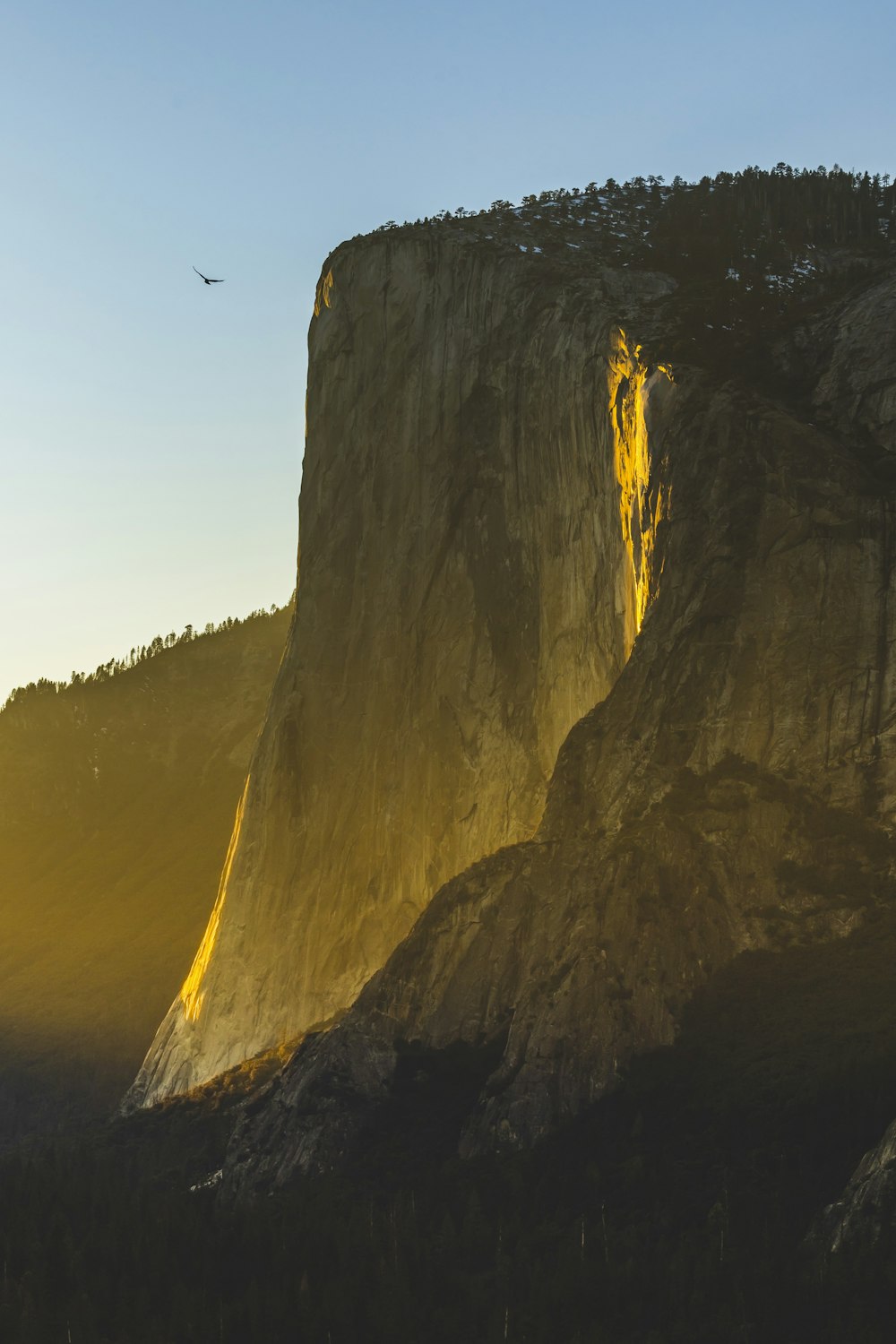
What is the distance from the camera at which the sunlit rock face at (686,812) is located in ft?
217

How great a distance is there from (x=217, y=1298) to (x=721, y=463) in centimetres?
3266

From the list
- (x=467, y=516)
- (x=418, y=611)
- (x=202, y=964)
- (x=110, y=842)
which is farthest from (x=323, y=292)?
(x=110, y=842)

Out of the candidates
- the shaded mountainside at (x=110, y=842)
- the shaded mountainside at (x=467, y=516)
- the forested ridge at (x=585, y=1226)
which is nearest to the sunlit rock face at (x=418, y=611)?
the shaded mountainside at (x=467, y=516)

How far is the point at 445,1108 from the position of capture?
6731cm

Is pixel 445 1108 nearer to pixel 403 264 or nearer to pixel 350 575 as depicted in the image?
pixel 350 575

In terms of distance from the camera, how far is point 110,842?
505 feet

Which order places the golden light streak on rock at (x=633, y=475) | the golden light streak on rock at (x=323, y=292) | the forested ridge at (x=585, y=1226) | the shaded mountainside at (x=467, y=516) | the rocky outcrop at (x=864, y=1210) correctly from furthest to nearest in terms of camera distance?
the golden light streak on rock at (x=323, y=292) → the shaded mountainside at (x=467, y=516) → the golden light streak on rock at (x=633, y=475) → the forested ridge at (x=585, y=1226) → the rocky outcrop at (x=864, y=1210)

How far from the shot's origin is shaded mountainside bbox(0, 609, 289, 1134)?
415ft

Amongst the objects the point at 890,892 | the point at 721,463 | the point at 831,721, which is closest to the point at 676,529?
the point at 721,463

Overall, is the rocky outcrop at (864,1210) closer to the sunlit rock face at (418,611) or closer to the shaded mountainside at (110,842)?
the sunlit rock face at (418,611)

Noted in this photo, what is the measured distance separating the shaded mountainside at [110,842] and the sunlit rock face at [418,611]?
26.4 metres

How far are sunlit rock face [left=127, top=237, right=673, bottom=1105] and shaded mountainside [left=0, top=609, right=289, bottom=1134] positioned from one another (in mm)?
26398

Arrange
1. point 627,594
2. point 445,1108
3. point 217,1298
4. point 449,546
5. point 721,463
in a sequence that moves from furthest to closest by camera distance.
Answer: point 449,546
point 627,594
point 721,463
point 445,1108
point 217,1298

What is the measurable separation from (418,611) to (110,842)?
2667 inches
